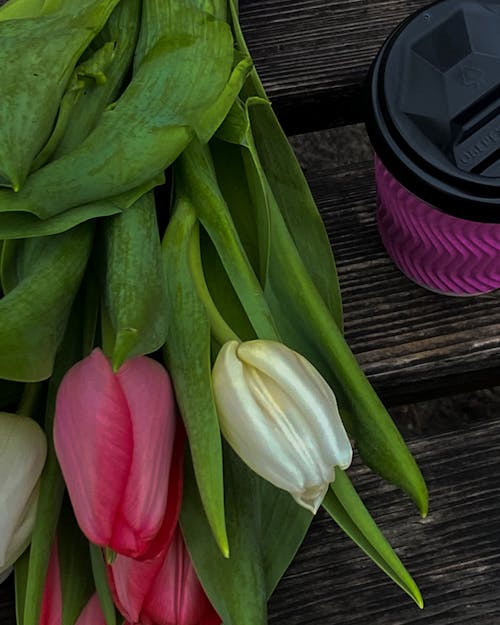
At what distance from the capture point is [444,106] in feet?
1.53

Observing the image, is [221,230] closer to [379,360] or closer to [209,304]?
[209,304]

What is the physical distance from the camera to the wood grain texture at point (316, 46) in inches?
26.1

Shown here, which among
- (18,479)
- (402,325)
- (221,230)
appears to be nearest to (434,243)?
(402,325)

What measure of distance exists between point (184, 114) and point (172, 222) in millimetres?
51

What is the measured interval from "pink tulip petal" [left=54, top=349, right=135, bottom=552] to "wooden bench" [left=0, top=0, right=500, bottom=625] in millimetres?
228

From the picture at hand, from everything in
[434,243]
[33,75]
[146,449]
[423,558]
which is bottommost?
[423,558]

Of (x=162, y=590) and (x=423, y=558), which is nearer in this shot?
(x=162, y=590)

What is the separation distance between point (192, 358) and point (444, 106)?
0.67ft

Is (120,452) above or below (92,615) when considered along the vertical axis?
above

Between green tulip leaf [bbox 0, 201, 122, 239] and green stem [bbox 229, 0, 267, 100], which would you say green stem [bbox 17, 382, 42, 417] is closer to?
green tulip leaf [bbox 0, 201, 122, 239]

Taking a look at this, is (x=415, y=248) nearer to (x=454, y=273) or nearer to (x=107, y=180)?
(x=454, y=273)

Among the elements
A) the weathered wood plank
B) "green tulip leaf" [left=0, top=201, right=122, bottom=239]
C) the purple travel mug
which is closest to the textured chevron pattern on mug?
the purple travel mug

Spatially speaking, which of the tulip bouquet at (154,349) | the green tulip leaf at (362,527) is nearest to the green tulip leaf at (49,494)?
the tulip bouquet at (154,349)

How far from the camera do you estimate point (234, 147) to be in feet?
1.54
